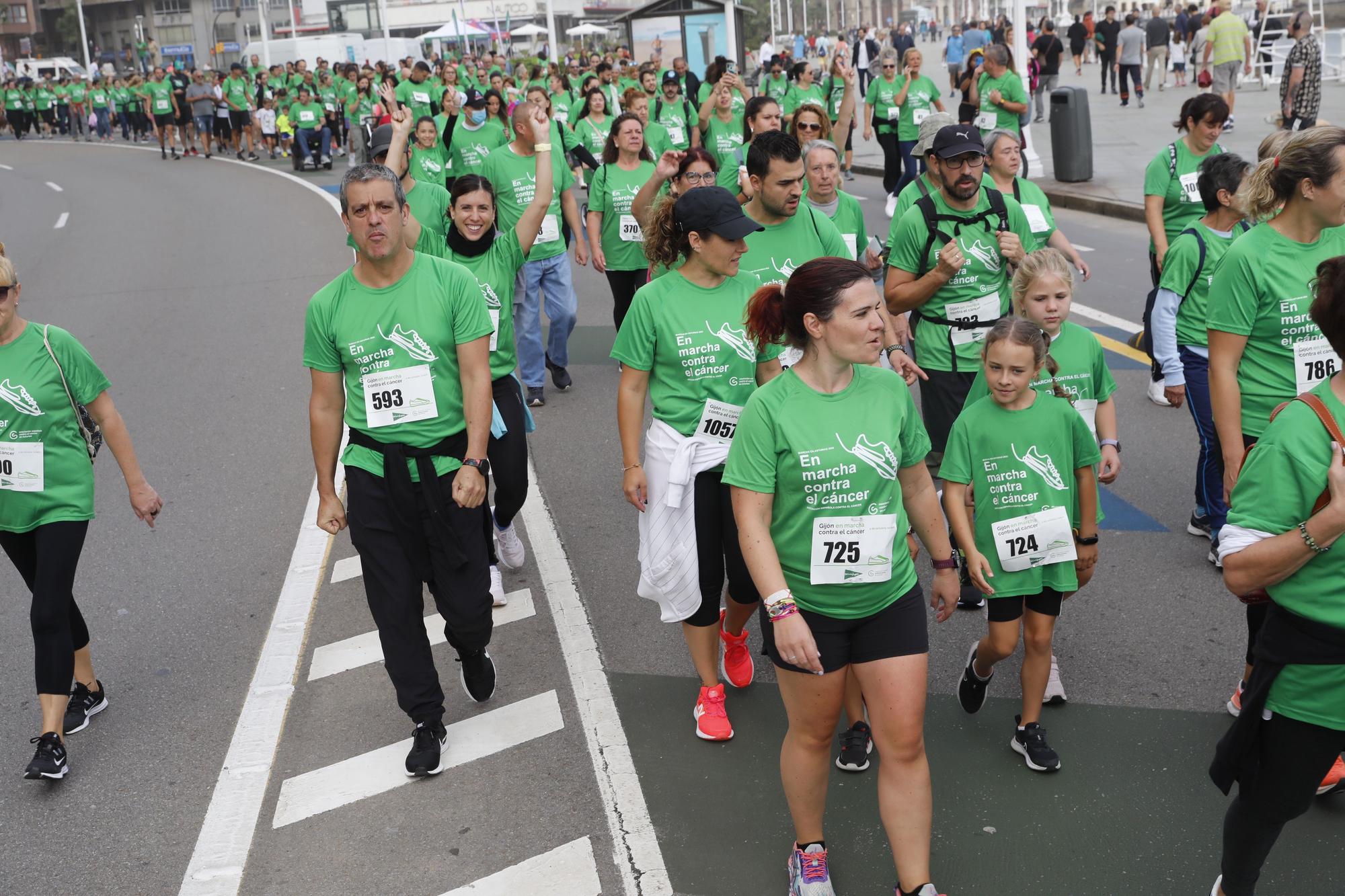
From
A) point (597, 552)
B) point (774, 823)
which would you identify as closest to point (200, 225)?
point (597, 552)

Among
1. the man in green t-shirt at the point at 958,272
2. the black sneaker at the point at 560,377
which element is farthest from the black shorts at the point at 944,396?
the black sneaker at the point at 560,377

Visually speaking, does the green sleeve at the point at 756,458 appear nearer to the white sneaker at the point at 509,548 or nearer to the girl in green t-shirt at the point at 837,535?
the girl in green t-shirt at the point at 837,535

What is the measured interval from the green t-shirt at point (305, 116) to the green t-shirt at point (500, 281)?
23.4m

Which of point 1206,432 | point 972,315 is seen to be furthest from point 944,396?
point 1206,432

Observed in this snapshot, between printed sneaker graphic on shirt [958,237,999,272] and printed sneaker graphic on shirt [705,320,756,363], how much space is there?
4.58ft

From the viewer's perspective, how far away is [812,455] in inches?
140

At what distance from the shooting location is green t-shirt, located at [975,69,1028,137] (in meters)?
14.7

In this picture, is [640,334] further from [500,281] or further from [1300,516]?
[1300,516]

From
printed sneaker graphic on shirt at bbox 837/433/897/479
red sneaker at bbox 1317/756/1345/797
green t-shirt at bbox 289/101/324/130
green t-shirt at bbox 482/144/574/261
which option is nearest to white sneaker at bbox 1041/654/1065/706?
red sneaker at bbox 1317/756/1345/797

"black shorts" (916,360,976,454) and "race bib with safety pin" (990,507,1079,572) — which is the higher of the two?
"black shorts" (916,360,976,454)

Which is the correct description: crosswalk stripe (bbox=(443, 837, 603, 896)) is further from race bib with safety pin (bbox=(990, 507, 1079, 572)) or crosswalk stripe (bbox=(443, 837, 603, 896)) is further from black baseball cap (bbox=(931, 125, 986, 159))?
black baseball cap (bbox=(931, 125, 986, 159))

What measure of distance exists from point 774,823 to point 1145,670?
1.78 meters

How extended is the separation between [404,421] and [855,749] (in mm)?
1901

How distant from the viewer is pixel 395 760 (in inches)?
190
